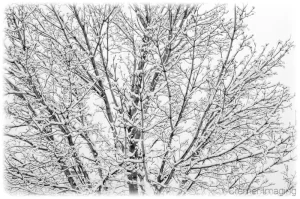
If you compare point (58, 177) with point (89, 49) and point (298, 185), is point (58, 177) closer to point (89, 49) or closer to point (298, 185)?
point (89, 49)

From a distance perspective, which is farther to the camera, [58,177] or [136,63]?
[136,63]

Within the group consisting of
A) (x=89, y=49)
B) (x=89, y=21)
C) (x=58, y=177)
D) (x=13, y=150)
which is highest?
(x=89, y=21)

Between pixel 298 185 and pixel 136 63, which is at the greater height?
pixel 136 63

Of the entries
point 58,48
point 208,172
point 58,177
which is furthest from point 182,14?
point 58,177

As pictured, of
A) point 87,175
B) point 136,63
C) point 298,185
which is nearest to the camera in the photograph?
point 298,185

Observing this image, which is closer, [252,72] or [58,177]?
[252,72]

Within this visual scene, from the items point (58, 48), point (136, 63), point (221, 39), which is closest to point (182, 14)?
point (221, 39)

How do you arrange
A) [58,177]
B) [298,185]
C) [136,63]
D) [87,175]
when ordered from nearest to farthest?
[298,185]
[87,175]
[58,177]
[136,63]

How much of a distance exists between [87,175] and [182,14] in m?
3.76

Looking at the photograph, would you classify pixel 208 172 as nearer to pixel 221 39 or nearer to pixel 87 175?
pixel 87 175

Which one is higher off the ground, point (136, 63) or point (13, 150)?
point (136, 63)

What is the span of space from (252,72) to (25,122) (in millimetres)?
4089

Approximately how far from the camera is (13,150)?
238 inches

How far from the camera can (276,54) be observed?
5.07 meters
